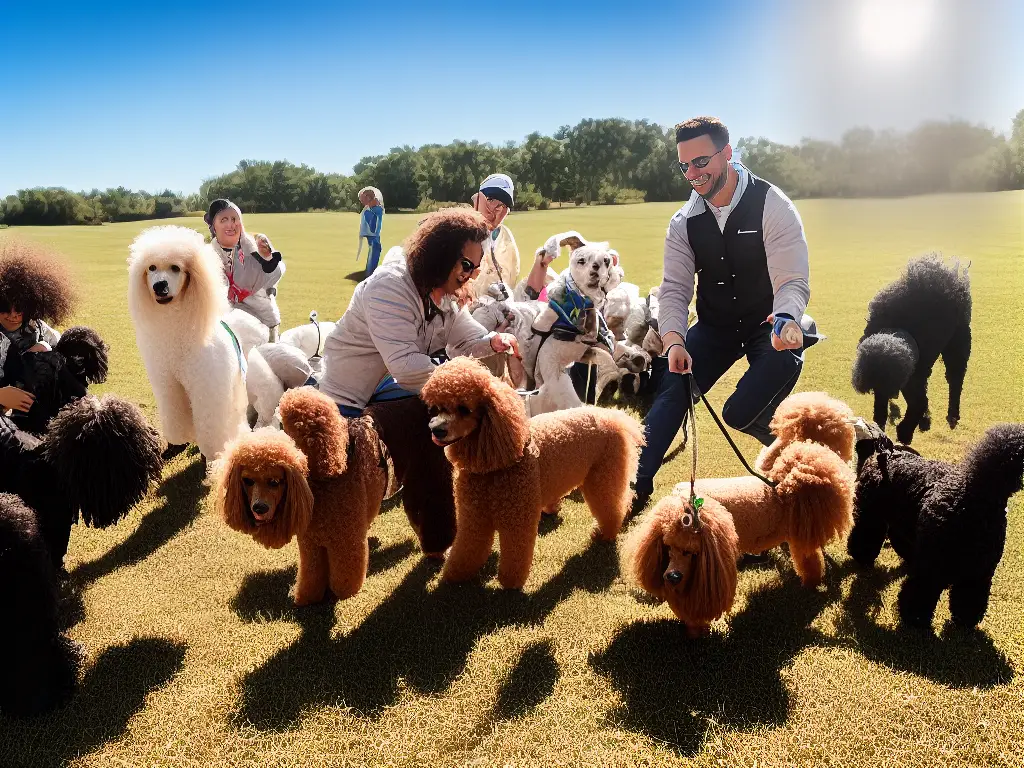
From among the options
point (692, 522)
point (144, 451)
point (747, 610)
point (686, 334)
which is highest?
point (686, 334)

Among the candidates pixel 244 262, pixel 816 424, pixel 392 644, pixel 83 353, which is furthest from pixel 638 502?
pixel 244 262

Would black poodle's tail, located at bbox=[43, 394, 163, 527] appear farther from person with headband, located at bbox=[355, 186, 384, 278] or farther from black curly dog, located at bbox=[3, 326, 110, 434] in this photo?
person with headband, located at bbox=[355, 186, 384, 278]

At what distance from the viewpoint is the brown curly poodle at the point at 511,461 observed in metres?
2.85

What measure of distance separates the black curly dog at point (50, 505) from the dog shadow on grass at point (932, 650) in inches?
130

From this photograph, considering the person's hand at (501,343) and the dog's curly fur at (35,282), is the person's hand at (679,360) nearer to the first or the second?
the person's hand at (501,343)

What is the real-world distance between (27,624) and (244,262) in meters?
3.94

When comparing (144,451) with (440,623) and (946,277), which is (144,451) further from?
(946,277)

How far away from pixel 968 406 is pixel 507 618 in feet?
17.8

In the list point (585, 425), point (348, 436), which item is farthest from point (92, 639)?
point (585, 425)

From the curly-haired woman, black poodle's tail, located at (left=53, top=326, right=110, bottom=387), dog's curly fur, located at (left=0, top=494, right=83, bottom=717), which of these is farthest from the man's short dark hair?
black poodle's tail, located at (left=53, top=326, right=110, bottom=387)

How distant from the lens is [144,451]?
2.92 m

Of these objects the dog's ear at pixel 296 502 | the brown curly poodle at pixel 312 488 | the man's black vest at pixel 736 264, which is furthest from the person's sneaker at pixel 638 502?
the dog's ear at pixel 296 502

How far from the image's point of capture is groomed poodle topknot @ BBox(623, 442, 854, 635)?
8.63 ft

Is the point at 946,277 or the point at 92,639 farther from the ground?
the point at 946,277
